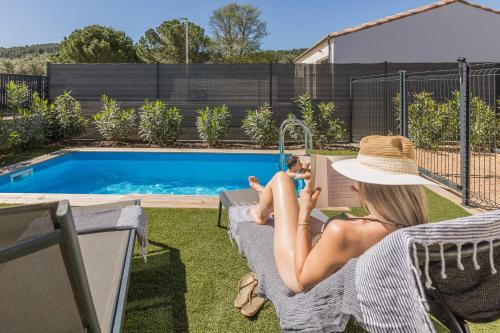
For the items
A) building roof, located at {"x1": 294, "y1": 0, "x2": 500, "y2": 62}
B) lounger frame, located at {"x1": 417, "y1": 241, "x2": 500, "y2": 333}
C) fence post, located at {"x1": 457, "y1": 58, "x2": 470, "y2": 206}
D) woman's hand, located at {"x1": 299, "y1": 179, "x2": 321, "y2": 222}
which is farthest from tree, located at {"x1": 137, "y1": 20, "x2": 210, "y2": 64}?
lounger frame, located at {"x1": 417, "y1": 241, "x2": 500, "y2": 333}

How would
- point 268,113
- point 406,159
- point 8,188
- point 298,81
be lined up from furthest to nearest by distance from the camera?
1. point 298,81
2. point 268,113
3. point 8,188
4. point 406,159

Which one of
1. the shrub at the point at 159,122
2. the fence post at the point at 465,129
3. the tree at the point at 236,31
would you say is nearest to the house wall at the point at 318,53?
the shrub at the point at 159,122

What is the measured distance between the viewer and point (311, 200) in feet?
5.77

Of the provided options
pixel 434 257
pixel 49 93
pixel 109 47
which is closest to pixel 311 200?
pixel 434 257

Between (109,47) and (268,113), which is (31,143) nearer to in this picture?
(268,113)

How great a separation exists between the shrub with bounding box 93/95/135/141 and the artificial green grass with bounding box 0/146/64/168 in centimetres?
119

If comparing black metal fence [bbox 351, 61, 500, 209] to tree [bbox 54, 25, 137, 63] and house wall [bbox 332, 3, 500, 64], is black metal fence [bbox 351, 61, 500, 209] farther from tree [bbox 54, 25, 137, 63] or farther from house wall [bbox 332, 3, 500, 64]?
tree [bbox 54, 25, 137, 63]

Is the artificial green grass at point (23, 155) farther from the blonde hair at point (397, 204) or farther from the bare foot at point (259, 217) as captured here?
the blonde hair at point (397, 204)

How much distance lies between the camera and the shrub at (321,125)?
32.7ft

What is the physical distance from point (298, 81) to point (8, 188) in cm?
714

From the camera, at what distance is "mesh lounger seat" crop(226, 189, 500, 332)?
114cm

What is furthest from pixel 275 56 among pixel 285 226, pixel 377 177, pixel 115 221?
pixel 377 177

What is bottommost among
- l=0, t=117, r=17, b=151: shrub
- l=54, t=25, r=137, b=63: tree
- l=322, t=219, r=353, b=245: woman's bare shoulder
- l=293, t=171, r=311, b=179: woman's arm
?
l=322, t=219, r=353, b=245: woman's bare shoulder

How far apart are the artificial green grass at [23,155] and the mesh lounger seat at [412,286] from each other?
747cm
